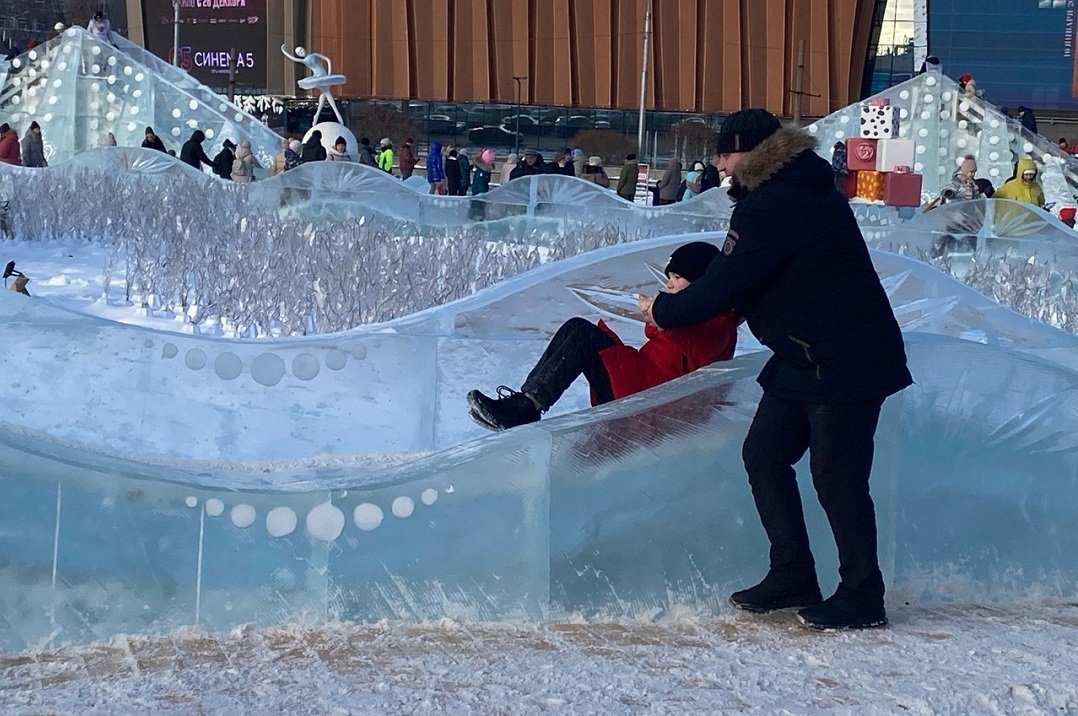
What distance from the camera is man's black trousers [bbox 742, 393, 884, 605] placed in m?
3.59

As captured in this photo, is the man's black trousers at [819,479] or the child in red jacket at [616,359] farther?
the child in red jacket at [616,359]

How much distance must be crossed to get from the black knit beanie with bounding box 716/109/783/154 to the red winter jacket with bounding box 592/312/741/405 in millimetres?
769

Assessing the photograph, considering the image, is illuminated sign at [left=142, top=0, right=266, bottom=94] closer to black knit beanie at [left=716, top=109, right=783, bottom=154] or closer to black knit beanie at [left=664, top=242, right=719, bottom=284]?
black knit beanie at [left=664, top=242, right=719, bottom=284]

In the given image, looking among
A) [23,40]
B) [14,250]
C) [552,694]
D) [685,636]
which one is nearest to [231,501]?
[552,694]

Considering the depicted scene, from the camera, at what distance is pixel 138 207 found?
13.2 m

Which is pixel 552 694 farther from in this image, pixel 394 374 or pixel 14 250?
pixel 14 250

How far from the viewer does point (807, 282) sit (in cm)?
354

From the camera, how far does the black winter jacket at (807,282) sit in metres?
3.52

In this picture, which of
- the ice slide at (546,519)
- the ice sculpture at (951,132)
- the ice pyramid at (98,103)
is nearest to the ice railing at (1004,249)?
the ice slide at (546,519)

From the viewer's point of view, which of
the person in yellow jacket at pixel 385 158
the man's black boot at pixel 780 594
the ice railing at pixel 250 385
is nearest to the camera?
the man's black boot at pixel 780 594

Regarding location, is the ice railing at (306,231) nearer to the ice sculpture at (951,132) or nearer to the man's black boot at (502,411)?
the man's black boot at (502,411)

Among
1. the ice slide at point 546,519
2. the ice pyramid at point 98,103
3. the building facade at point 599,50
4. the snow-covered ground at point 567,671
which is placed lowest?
the snow-covered ground at point 567,671

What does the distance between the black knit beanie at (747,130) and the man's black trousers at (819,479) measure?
2.20 feet

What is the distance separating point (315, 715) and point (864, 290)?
67.3 inches
